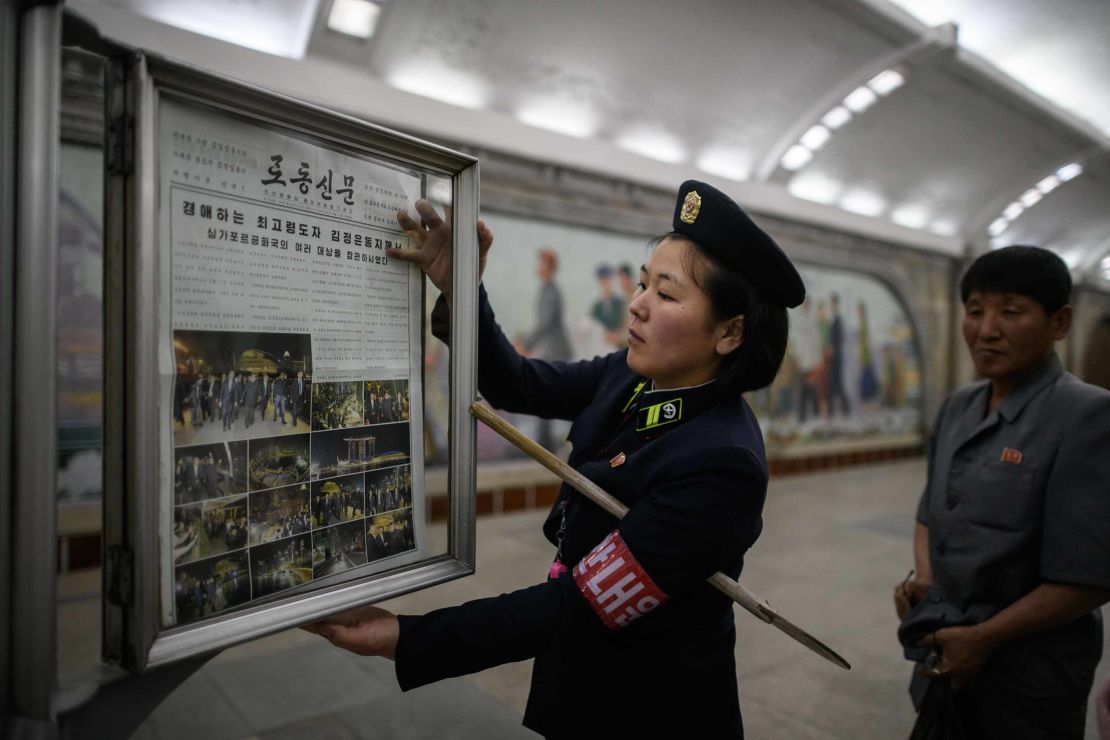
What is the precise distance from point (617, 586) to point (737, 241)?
60 centimetres

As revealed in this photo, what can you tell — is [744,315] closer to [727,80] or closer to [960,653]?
[960,653]

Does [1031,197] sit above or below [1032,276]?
above

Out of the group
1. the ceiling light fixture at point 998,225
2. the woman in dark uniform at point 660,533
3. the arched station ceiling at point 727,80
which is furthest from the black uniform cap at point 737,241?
the ceiling light fixture at point 998,225

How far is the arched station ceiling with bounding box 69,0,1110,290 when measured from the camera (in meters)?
4.48

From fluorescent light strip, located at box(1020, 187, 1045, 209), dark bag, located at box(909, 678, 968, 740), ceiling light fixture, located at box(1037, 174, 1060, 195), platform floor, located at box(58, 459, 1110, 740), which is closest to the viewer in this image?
dark bag, located at box(909, 678, 968, 740)

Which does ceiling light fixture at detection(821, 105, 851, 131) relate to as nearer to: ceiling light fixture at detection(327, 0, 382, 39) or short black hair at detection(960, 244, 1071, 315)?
ceiling light fixture at detection(327, 0, 382, 39)

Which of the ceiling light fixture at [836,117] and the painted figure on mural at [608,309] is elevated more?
the ceiling light fixture at [836,117]

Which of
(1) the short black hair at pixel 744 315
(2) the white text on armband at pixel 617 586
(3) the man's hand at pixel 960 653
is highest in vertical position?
(1) the short black hair at pixel 744 315

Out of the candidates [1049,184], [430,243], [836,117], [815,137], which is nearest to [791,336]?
[815,137]

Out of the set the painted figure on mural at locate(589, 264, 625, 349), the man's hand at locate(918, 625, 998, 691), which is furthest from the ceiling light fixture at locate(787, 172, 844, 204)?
the man's hand at locate(918, 625, 998, 691)

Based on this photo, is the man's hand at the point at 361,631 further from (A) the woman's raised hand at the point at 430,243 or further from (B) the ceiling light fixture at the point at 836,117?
(B) the ceiling light fixture at the point at 836,117

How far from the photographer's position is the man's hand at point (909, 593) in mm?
1806

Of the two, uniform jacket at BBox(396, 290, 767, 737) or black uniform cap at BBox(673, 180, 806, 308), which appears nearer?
uniform jacket at BBox(396, 290, 767, 737)

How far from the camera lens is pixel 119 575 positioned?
0.81 meters
